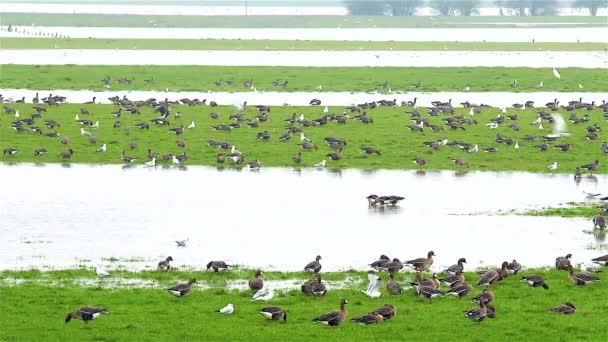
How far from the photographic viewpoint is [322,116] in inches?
A: 2359

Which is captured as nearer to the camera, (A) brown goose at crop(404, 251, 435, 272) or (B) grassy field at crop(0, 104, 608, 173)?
(A) brown goose at crop(404, 251, 435, 272)

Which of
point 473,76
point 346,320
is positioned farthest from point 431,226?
point 473,76

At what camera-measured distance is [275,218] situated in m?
35.0

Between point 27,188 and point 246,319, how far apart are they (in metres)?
19.4

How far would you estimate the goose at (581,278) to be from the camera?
84.2 feet

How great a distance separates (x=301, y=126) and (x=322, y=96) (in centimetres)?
2035

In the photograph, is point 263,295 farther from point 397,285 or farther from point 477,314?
point 477,314

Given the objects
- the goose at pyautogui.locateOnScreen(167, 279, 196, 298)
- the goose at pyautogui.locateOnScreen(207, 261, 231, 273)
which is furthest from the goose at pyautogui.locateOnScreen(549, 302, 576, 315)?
the goose at pyautogui.locateOnScreen(207, 261, 231, 273)

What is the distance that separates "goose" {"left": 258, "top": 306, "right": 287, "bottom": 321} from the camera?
22.3 m

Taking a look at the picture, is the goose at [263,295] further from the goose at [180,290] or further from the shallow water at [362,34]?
the shallow water at [362,34]

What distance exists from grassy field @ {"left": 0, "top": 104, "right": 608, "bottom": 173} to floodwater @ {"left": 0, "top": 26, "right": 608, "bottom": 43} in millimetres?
89320

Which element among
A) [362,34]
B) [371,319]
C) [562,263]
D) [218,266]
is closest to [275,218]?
[218,266]

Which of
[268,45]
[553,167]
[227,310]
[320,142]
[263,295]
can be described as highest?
[268,45]

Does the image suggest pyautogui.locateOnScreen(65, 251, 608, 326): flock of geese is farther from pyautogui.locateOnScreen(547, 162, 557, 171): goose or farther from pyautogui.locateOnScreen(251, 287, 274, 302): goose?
pyautogui.locateOnScreen(547, 162, 557, 171): goose
